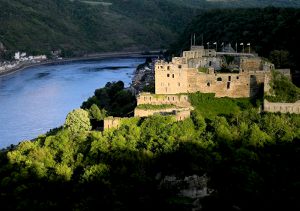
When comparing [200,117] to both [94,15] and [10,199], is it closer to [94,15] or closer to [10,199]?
[10,199]

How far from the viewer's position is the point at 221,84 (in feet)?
108

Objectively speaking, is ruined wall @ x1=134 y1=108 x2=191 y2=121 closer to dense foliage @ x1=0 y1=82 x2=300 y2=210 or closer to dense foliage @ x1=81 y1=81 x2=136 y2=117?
dense foliage @ x1=0 y1=82 x2=300 y2=210

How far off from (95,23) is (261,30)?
9318 centimetres

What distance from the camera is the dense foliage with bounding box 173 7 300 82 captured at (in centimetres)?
4408

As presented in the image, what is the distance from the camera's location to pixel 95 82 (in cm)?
7550

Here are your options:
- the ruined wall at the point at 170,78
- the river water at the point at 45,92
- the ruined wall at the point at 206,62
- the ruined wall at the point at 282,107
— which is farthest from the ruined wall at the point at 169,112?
the river water at the point at 45,92

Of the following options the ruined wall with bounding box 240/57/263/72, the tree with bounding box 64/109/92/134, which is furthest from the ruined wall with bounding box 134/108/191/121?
the ruined wall with bounding box 240/57/263/72

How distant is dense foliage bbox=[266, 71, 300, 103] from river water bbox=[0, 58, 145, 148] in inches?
820

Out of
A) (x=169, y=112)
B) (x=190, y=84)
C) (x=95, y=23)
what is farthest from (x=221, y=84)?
(x=95, y=23)

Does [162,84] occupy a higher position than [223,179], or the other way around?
[162,84]

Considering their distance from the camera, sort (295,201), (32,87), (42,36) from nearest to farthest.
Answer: (295,201) → (32,87) → (42,36)

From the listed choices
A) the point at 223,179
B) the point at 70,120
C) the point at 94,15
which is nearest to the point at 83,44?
the point at 94,15

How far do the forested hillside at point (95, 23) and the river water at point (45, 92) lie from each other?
864 inches

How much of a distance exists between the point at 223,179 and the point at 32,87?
165 feet
